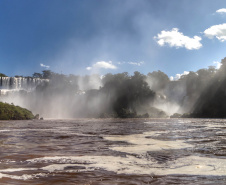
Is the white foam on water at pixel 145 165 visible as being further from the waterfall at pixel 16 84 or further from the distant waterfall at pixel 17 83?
the distant waterfall at pixel 17 83

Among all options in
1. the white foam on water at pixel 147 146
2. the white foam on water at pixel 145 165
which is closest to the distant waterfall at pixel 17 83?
the white foam on water at pixel 147 146

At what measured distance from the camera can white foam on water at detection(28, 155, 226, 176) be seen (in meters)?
3.81

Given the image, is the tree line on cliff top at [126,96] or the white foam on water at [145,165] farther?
the tree line on cliff top at [126,96]

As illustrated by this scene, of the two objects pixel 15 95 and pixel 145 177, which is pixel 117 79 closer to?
pixel 15 95

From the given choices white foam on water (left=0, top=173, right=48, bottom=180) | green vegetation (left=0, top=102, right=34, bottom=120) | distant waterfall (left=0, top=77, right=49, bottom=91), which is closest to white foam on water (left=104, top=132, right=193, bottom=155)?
white foam on water (left=0, top=173, right=48, bottom=180)

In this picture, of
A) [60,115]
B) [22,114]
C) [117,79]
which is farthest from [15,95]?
[117,79]

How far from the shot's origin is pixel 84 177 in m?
3.49

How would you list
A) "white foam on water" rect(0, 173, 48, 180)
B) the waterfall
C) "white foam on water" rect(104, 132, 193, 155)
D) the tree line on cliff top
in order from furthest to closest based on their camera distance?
1. the tree line on cliff top
2. the waterfall
3. "white foam on water" rect(104, 132, 193, 155)
4. "white foam on water" rect(0, 173, 48, 180)

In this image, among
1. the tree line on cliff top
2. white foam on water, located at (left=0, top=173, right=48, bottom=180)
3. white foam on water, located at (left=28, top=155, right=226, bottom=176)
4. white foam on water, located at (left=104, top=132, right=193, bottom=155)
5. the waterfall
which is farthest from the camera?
the tree line on cliff top

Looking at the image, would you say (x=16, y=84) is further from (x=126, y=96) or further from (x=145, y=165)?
(x=145, y=165)

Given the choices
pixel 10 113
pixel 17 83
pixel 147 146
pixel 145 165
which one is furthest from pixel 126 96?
pixel 145 165

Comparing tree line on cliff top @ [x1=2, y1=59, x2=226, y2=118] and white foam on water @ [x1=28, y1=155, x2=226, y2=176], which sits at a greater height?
tree line on cliff top @ [x1=2, y1=59, x2=226, y2=118]

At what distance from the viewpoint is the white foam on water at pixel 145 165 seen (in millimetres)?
3811

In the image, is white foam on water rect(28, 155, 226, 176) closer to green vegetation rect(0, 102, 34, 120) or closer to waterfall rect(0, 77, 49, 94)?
green vegetation rect(0, 102, 34, 120)
